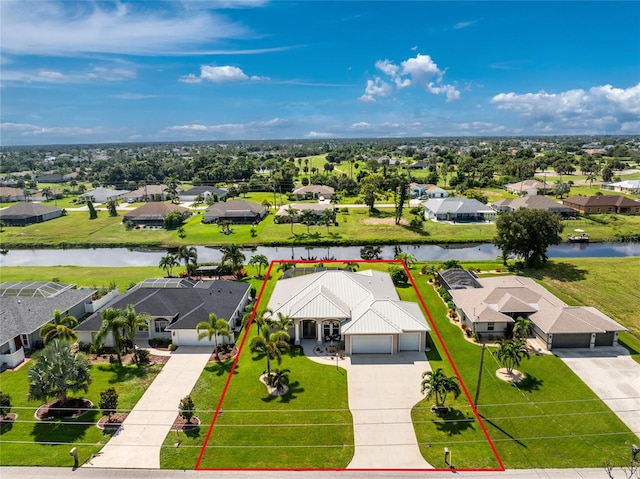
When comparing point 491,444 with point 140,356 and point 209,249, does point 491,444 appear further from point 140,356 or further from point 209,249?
point 209,249

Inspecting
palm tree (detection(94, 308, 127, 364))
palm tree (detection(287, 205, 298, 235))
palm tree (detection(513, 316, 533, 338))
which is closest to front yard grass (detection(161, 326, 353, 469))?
palm tree (detection(94, 308, 127, 364))

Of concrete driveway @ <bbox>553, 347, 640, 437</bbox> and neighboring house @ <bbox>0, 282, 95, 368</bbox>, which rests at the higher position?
neighboring house @ <bbox>0, 282, 95, 368</bbox>

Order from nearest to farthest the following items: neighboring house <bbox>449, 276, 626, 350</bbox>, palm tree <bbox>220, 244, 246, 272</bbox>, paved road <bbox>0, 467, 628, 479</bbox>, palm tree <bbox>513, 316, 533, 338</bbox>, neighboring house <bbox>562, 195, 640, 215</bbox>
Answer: paved road <bbox>0, 467, 628, 479</bbox> → neighboring house <bbox>449, 276, 626, 350</bbox> → palm tree <bbox>513, 316, 533, 338</bbox> → palm tree <bbox>220, 244, 246, 272</bbox> → neighboring house <bbox>562, 195, 640, 215</bbox>

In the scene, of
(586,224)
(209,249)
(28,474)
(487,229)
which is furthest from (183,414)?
(586,224)

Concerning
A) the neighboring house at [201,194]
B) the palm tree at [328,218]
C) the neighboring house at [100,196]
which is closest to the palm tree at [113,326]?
the palm tree at [328,218]

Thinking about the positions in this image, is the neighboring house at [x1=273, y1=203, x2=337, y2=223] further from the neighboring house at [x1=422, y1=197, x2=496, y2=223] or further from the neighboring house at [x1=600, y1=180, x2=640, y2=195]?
the neighboring house at [x1=600, y1=180, x2=640, y2=195]
